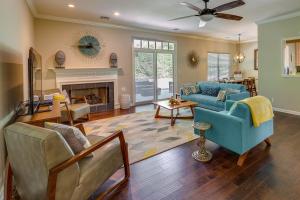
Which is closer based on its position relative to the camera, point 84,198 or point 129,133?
point 84,198

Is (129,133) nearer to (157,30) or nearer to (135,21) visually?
(135,21)

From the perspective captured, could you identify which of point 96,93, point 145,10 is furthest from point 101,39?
point 145,10

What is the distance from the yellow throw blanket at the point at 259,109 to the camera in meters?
2.52

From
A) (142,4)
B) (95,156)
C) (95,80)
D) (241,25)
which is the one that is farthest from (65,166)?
(241,25)

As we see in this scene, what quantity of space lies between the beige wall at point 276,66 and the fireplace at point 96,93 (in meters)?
4.93

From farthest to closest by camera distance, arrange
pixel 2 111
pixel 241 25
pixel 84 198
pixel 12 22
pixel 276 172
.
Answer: pixel 241 25 < pixel 12 22 < pixel 276 172 < pixel 2 111 < pixel 84 198

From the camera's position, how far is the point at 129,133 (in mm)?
3844

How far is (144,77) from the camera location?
7.18m

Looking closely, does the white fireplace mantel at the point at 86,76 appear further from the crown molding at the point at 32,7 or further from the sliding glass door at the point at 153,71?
the crown molding at the point at 32,7

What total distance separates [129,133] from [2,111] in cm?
221

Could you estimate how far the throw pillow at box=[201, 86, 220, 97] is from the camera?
559 cm

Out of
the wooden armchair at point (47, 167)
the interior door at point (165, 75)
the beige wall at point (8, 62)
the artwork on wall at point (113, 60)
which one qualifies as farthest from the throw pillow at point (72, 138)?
the interior door at point (165, 75)

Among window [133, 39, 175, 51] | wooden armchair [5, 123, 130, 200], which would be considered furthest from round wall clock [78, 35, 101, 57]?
wooden armchair [5, 123, 130, 200]

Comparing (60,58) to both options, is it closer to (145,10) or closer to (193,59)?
(145,10)
